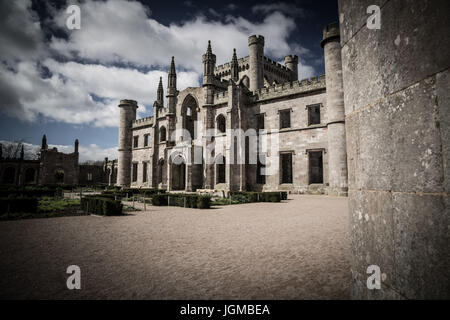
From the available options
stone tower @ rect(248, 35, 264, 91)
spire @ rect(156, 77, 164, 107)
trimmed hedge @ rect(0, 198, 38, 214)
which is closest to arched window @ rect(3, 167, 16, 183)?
spire @ rect(156, 77, 164, 107)

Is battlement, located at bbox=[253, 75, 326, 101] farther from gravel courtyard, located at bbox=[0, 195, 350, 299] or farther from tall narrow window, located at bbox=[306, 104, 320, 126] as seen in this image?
gravel courtyard, located at bbox=[0, 195, 350, 299]

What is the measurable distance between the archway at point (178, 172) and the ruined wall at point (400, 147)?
24264 millimetres

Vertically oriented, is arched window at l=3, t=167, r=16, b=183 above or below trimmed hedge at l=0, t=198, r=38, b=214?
above

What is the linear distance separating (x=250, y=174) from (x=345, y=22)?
2079 centimetres

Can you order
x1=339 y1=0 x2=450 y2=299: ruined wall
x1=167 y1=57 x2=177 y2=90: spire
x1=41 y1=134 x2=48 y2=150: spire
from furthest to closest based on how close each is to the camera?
x1=41 y1=134 x2=48 y2=150: spire → x1=167 y1=57 x2=177 y2=90: spire → x1=339 y1=0 x2=450 y2=299: ruined wall

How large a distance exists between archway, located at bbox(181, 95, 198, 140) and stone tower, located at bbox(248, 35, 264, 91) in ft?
26.4

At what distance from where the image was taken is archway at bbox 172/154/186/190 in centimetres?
2633

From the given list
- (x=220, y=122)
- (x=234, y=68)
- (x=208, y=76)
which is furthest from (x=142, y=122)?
(x=234, y=68)

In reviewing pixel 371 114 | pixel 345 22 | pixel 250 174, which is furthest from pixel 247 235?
pixel 250 174

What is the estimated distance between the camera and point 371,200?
2.28 m

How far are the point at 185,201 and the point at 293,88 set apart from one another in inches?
591

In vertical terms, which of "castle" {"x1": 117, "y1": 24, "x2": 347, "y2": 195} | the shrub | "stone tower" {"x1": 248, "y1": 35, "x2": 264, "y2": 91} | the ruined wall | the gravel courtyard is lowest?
the gravel courtyard

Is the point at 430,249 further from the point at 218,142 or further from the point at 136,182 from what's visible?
the point at 136,182

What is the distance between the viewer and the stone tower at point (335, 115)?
1748cm
